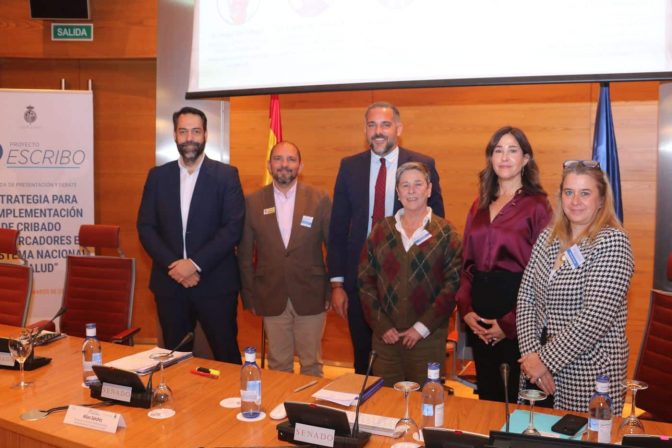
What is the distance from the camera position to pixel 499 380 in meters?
2.79

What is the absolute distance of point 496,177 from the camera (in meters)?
2.96

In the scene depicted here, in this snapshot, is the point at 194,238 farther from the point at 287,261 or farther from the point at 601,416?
the point at 601,416

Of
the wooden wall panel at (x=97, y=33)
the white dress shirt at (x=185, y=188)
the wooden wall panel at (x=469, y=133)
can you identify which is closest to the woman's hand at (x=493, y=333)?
the white dress shirt at (x=185, y=188)

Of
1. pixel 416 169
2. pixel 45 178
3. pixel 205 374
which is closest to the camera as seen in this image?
pixel 205 374

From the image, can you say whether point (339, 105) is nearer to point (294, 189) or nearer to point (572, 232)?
point (294, 189)

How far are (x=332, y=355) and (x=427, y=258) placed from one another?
2.69 meters

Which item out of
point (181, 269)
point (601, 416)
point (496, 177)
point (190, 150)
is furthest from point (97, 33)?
point (601, 416)

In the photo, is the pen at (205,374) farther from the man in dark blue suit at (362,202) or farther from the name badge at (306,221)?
the name badge at (306,221)

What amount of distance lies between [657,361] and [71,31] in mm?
5218

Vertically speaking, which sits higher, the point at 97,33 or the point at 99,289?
the point at 97,33

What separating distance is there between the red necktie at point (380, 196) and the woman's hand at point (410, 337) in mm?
701

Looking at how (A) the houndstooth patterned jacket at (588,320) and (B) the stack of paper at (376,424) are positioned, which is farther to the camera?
(A) the houndstooth patterned jacket at (588,320)

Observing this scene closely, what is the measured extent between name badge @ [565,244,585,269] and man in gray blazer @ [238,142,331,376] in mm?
1728

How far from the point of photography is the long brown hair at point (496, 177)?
2.87 m
